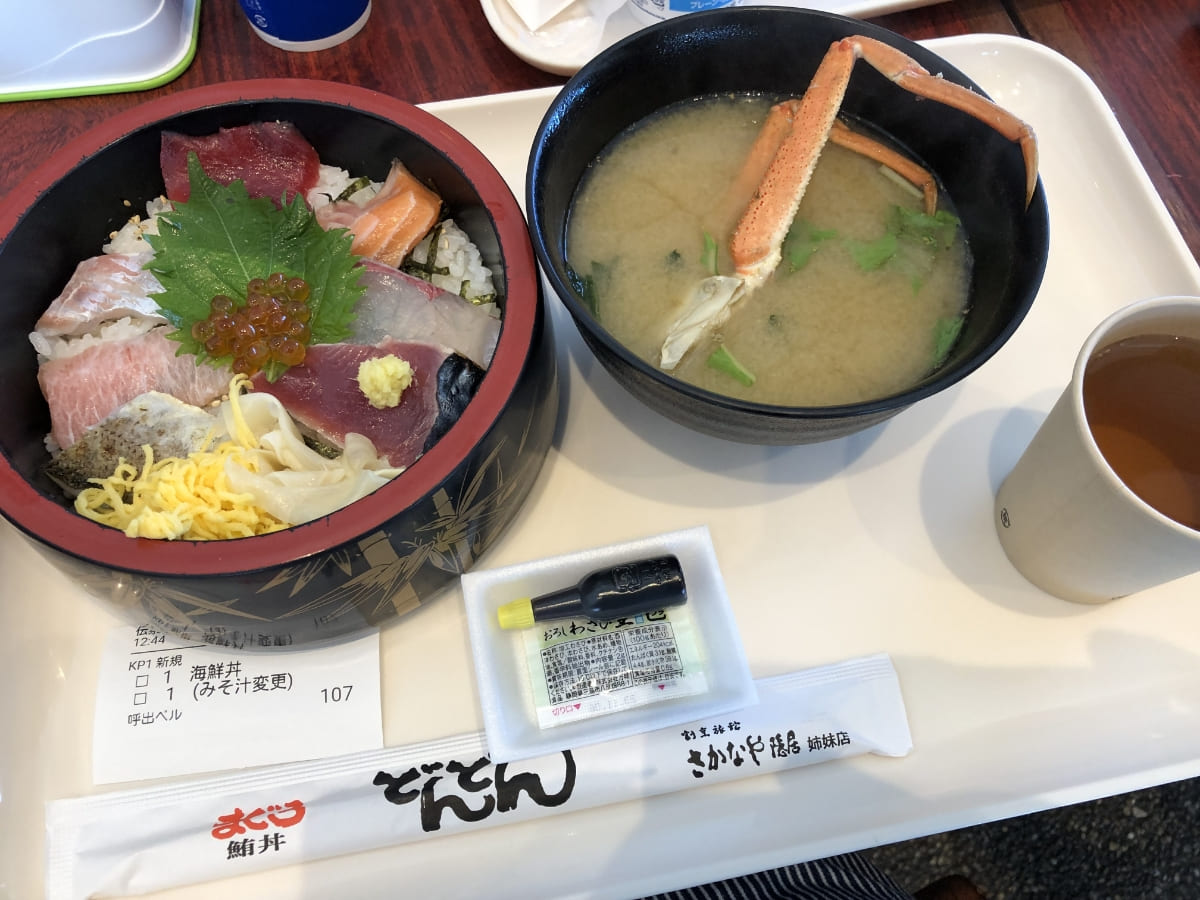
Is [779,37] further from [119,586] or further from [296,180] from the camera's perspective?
[119,586]

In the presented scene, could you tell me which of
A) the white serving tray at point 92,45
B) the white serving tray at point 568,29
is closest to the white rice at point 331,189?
the white serving tray at point 568,29

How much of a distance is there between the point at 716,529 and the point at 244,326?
0.75 m

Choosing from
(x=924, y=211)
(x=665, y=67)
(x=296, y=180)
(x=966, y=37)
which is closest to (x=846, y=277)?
(x=924, y=211)

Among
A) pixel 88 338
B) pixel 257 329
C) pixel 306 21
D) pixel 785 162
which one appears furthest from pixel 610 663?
pixel 306 21

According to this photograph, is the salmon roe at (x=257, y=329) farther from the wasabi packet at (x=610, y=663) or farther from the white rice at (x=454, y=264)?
the wasabi packet at (x=610, y=663)

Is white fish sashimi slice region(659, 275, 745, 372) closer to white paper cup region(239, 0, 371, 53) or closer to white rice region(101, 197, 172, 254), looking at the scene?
white rice region(101, 197, 172, 254)

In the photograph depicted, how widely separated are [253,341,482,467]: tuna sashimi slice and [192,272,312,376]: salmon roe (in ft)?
0.08

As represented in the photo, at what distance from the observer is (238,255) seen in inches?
46.6

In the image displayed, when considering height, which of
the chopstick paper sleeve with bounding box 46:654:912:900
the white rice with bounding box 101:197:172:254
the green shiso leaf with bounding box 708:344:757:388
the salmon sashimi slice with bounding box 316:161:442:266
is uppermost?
the green shiso leaf with bounding box 708:344:757:388

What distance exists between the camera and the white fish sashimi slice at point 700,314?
3.80 ft

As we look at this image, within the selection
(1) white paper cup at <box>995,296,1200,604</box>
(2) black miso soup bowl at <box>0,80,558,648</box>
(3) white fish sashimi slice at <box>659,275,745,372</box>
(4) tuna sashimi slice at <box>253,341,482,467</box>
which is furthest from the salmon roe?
(1) white paper cup at <box>995,296,1200,604</box>

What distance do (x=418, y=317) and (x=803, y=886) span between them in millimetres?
1119

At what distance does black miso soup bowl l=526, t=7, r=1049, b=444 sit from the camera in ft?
3.29

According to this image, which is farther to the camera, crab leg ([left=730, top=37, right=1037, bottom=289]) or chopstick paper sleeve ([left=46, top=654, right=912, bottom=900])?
crab leg ([left=730, top=37, right=1037, bottom=289])
